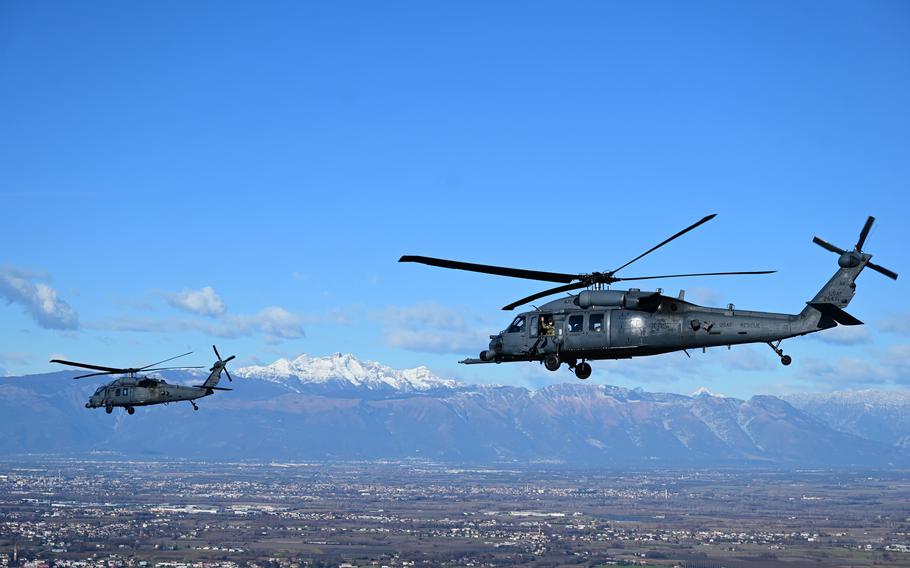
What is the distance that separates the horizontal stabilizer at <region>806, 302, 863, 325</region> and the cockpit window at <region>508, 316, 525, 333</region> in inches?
635

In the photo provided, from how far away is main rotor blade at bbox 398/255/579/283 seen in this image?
49844 mm

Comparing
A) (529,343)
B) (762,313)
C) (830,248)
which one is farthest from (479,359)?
(830,248)

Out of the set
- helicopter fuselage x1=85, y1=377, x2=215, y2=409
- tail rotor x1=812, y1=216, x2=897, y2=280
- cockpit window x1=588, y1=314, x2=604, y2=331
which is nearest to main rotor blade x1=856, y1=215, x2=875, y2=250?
tail rotor x1=812, y1=216, x2=897, y2=280

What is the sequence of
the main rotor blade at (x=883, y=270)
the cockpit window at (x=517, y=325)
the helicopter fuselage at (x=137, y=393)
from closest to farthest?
the main rotor blade at (x=883, y=270), the cockpit window at (x=517, y=325), the helicopter fuselage at (x=137, y=393)

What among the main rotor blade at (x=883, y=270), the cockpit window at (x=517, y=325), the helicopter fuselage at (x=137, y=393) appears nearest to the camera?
the main rotor blade at (x=883, y=270)

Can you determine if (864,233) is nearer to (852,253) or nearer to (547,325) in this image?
(852,253)

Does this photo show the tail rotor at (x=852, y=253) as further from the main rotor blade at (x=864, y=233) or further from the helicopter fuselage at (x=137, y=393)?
the helicopter fuselage at (x=137, y=393)

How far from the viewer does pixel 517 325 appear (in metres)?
61.1

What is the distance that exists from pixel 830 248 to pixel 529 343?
56.0ft

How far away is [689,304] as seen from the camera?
2181 inches

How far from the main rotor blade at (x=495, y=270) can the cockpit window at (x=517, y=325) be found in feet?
15.6

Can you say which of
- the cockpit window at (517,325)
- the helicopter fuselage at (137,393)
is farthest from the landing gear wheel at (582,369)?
the helicopter fuselage at (137,393)

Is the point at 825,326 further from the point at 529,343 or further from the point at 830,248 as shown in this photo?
the point at 529,343

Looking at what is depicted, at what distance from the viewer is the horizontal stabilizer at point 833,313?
168ft
